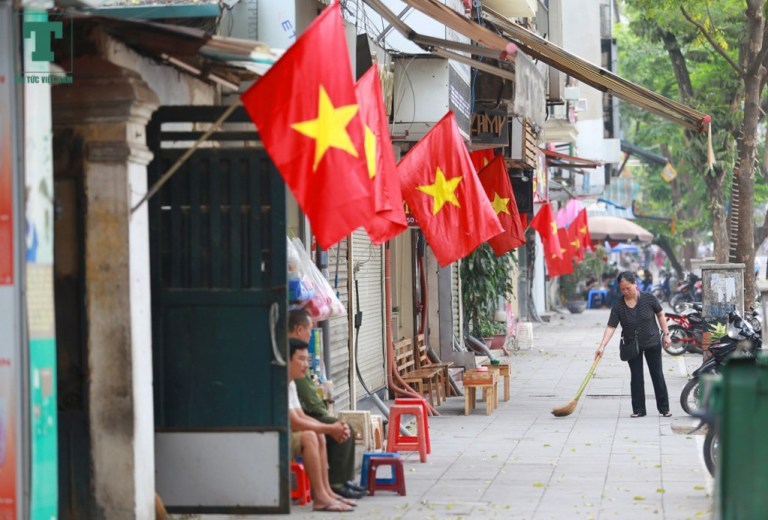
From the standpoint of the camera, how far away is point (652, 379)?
15711 mm

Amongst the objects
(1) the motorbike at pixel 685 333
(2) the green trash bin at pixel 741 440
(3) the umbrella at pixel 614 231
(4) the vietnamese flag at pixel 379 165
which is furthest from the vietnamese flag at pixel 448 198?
(3) the umbrella at pixel 614 231

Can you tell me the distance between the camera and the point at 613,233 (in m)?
47.5

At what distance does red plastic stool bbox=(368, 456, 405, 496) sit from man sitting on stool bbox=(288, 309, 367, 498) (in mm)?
152

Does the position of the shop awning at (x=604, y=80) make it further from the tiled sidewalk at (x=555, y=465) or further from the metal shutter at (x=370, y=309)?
the tiled sidewalk at (x=555, y=465)

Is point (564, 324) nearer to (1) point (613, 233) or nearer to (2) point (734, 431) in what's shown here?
(1) point (613, 233)

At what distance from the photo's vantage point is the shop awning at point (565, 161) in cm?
2877

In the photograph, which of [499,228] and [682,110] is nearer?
[499,228]

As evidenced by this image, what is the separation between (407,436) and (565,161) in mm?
21533

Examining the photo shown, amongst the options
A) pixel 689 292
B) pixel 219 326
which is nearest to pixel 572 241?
pixel 689 292

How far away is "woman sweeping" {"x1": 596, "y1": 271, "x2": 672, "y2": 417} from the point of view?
1545 centimetres

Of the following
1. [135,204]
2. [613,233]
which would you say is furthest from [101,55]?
[613,233]

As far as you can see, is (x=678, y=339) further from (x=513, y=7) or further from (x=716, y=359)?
(x=716, y=359)

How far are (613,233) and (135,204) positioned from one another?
133 feet

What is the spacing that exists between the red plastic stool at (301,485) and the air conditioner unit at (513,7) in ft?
40.1
